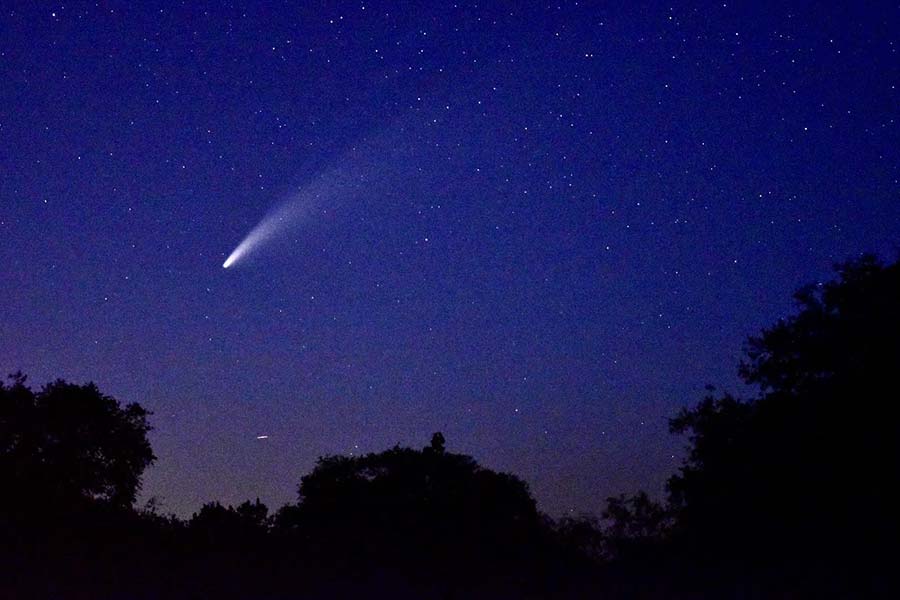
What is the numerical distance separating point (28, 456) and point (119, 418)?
4.13 meters

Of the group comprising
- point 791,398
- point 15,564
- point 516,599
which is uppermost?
point 791,398

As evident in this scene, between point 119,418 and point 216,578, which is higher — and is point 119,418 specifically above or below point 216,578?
above

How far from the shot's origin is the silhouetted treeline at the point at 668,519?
25.8 meters

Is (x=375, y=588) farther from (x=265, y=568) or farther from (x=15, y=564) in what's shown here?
(x=15, y=564)

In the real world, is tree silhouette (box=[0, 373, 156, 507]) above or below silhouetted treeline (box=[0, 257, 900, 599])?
above

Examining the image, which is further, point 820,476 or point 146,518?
point 146,518

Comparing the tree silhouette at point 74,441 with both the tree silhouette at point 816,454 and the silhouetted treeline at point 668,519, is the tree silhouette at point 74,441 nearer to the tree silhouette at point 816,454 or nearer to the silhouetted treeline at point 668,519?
the silhouetted treeline at point 668,519

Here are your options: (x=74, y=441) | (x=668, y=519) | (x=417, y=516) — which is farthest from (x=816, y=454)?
(x=74, y=441)

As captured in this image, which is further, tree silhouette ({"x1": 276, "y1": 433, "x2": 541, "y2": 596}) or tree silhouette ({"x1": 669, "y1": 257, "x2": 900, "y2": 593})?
tree silhouette ({"x1": 276, "y1": 433, "x2": 541, "y2": 596})

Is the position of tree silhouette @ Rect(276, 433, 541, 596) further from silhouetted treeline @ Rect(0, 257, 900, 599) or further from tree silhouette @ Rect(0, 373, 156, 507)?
tree silhouette @ Rect(0, 373, 156, 507)

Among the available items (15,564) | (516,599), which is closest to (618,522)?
(516,599)

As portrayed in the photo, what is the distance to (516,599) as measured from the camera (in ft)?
91.1

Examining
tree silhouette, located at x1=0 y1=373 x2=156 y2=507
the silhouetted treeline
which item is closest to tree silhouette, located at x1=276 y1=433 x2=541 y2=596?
the silhouetted treeline

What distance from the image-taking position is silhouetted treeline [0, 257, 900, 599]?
25.8 m
